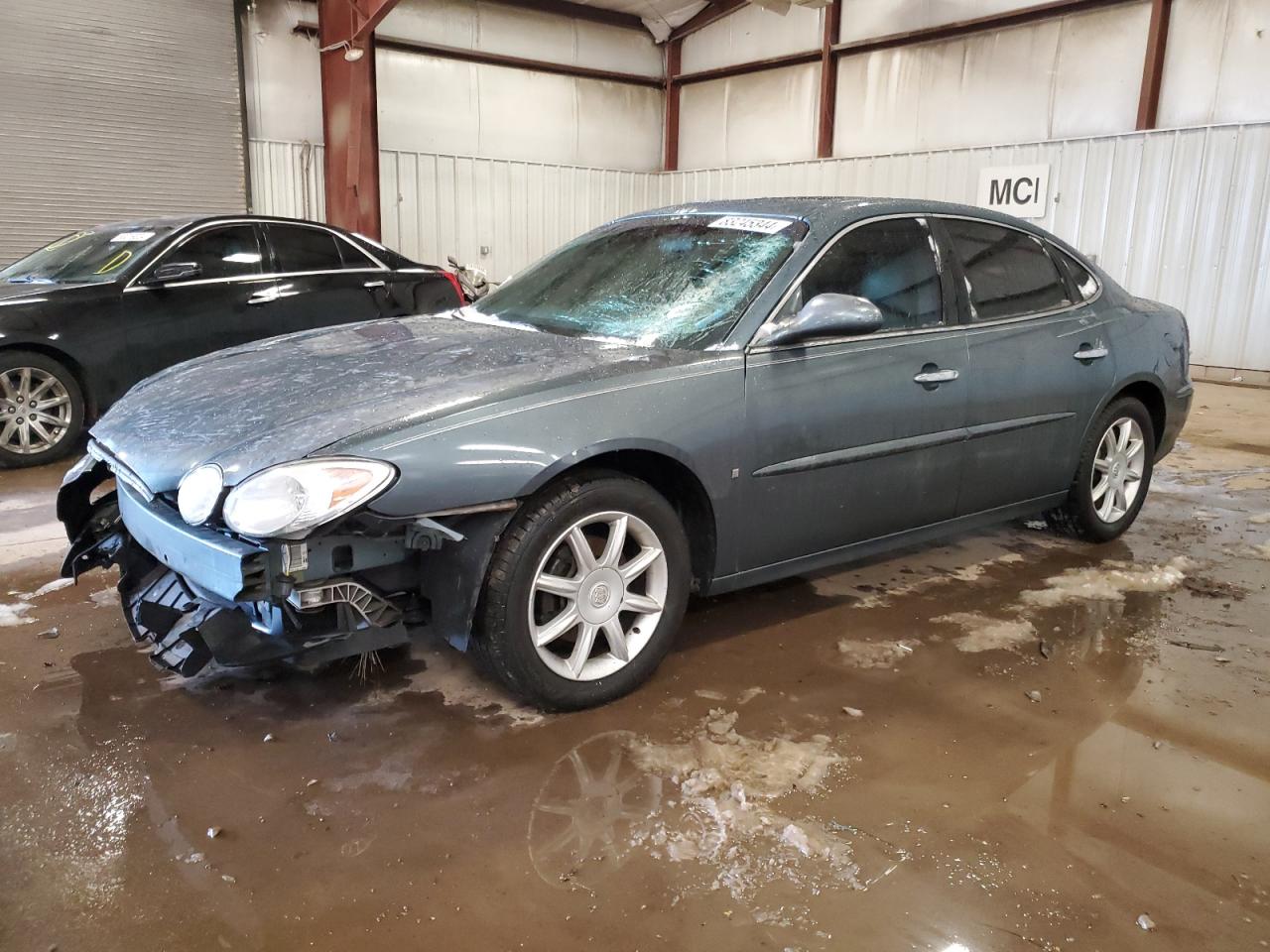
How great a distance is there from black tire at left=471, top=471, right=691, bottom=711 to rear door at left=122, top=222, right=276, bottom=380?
4.14 meters

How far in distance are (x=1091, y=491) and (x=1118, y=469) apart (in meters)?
0.22

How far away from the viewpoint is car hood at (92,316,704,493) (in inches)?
91.1

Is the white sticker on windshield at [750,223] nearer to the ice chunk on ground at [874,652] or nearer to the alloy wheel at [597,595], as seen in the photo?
the alloy wheel at [597,595]

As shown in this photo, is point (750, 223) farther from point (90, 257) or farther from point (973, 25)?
point (973, 25)

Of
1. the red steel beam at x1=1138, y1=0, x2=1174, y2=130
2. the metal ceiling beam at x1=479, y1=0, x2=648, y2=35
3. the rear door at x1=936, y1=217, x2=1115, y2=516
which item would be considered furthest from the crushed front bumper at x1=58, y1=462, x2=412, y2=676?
the metal ceiling beam at x1=479, y1=0, x2=648, y2=35

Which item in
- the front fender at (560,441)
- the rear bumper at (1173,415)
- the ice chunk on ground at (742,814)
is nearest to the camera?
the ice chunk on ground at (742,814)

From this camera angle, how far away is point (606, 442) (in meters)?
2.47

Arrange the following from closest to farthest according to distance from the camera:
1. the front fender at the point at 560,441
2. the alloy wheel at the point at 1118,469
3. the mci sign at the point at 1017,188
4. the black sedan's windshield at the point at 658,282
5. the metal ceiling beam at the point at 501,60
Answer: the front fender at the point at 560,441
the black sedan's windshield at the point at 658,282
the alloy wheel at the point at 1118,469
the mci sign at the point at 1017,188
the metal ceiling beam at the point at 501,60

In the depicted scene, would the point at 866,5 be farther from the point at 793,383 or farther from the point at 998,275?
the point at 793,383

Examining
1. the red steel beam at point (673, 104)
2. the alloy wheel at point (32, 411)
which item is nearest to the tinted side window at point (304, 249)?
the alloy wheel at point (32, 411)

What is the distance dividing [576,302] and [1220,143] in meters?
9.05

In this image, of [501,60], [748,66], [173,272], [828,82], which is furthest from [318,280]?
[748,66]

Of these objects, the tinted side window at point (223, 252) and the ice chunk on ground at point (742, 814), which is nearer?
the ice chunk on ground at point (742, 814)

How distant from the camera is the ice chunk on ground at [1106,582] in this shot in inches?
142
